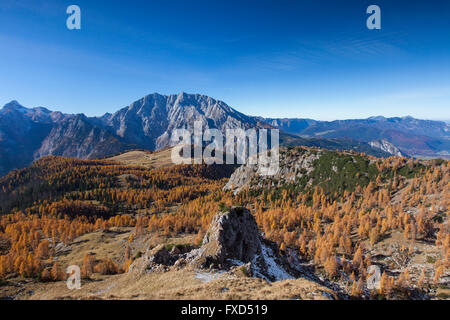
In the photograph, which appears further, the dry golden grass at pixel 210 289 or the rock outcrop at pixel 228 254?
the rock outcrop at pixel 228 254

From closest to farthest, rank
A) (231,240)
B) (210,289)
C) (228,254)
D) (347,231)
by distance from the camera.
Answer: (210,289)
(228,254)
(231,240)
(347,231)

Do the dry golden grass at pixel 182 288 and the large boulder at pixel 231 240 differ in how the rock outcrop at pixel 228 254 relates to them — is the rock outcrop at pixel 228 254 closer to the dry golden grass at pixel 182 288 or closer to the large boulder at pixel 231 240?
the large boulder at pixel 231 240

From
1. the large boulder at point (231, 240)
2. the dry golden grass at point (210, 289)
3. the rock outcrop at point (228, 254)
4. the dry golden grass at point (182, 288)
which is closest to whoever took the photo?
the dry golden grass at point (210, 289)

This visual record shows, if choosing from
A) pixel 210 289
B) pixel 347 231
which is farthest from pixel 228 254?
pixel 347 231

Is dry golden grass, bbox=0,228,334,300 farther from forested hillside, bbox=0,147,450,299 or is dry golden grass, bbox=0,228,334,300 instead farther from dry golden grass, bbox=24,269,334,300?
forested hillside, bbox=0,147,450,299

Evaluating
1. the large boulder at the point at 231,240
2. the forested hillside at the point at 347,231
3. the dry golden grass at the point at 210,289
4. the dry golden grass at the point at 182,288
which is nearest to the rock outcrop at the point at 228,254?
the large boulder at the point at 231,240

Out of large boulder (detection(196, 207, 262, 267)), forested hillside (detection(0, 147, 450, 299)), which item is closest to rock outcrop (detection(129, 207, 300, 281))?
large boulder (detection(196, 207, 262, 267))

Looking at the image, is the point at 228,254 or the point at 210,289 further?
the point at 228,254

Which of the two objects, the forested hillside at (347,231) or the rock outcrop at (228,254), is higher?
the rock outcrop at (228,254)

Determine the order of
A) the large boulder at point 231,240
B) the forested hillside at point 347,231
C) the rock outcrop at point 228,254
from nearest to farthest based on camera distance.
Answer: the rock outcrop at point 228,254 → the large boulder at point 231,240 → the forested hillside at point 347,231

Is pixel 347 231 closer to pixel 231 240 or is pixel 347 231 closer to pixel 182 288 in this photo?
pixel 231 240
